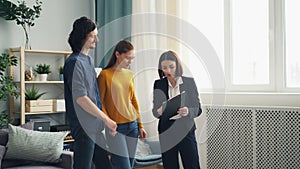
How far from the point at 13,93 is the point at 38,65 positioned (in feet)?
1.84

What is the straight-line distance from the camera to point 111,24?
182 inches

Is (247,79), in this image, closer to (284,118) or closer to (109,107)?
(284,118)

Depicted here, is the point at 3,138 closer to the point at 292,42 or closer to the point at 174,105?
the point at 174,105

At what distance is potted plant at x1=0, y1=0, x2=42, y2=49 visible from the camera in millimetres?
3902

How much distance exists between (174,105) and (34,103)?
185 centimetres

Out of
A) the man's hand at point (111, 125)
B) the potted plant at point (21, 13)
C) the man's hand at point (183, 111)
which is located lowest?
the man's hand at point (111, 125)

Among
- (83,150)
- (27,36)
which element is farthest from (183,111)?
(27,36)

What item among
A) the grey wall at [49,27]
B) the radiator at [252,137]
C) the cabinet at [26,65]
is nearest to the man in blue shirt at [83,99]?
the radiator at [252,137]

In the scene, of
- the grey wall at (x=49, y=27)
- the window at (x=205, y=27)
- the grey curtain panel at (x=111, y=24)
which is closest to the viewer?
the window at (x=205, y=27)

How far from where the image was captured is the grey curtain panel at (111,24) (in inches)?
176

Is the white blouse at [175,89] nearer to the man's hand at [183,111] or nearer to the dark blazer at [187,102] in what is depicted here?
the dark blazer at [187,102]

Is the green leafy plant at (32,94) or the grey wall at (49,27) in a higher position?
the grey wall at (49,27)

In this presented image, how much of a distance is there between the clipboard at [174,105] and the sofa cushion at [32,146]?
1100 mm

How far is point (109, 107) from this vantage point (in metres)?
2.41
